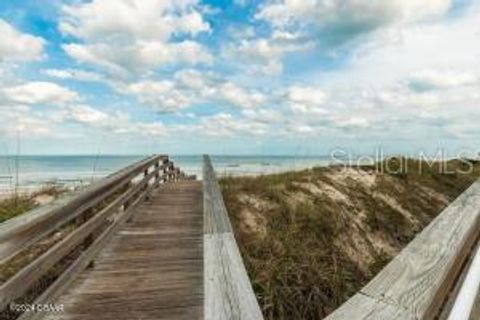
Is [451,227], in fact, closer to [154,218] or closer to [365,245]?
[154,218]

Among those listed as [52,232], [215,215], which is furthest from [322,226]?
[52,232]

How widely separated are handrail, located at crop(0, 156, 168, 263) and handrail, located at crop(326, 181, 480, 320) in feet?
7.82

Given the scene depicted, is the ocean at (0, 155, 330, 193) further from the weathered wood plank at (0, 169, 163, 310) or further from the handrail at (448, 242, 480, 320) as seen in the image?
the handrail at (448, 242, 480, 320)

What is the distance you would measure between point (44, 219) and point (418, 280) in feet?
9.80

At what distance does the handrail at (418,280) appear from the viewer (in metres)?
1.28

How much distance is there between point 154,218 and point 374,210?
594 cm

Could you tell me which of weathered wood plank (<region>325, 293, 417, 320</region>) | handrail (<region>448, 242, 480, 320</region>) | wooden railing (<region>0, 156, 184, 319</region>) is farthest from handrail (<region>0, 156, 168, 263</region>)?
handrail (<region>448, 242, 480, 320</region>)

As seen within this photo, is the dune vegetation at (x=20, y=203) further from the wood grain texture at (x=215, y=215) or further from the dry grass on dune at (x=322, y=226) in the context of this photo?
the wood grain texture at (x=215, y=215)

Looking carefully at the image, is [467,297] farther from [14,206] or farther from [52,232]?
[14,206]

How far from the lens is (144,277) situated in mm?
4559

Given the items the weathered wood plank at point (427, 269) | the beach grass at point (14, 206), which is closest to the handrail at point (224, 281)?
the weathered wood plank at point (427, 269)

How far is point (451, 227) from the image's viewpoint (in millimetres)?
2043

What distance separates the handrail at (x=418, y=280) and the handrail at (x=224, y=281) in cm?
71

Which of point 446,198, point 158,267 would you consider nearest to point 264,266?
point 158,267
